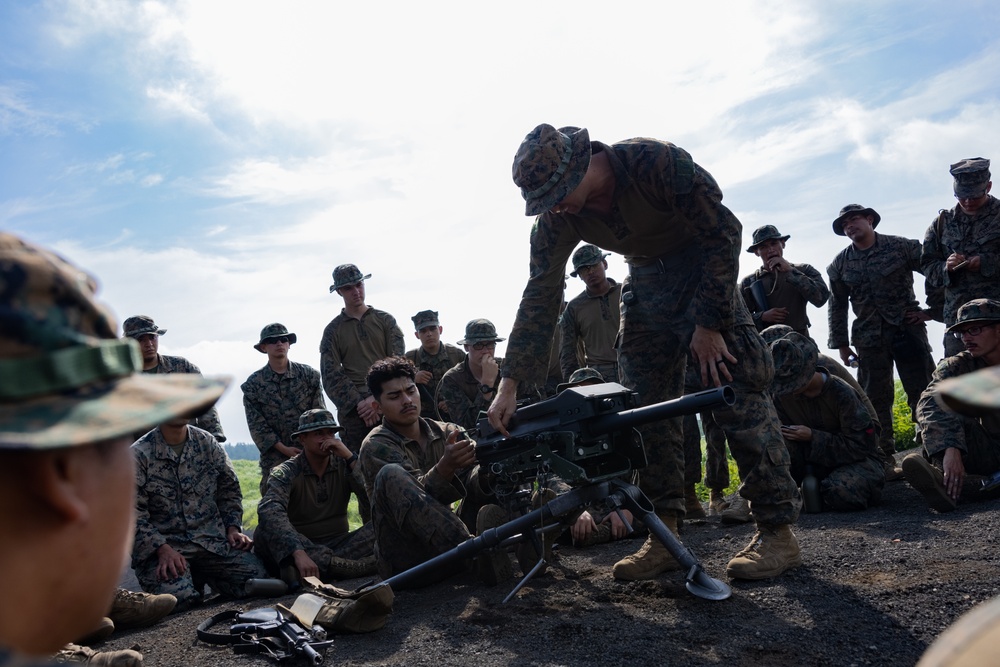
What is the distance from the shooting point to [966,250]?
7.86 meters

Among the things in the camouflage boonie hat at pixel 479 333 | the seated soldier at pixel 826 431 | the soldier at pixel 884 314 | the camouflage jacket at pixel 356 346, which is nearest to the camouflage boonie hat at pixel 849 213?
the soldier at pixel 884 314

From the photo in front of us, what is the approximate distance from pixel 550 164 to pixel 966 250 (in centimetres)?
550

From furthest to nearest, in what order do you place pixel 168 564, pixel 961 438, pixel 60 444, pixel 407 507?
pixel 168 564, pixel 961 438, pixel 407 507, pixel 60 444

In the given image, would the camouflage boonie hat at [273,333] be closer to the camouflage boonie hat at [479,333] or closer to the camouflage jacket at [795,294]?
the camouflage boonie hat at [479,333]

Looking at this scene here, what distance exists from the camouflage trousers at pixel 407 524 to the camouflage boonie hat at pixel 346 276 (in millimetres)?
4035

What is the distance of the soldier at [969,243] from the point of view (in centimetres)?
770

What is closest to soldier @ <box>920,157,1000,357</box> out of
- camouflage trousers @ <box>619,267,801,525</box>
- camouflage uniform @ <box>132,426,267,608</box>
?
camouflage trousers @ <box>619,267,801,525</box>

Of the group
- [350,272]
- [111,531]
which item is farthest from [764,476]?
[350,272]

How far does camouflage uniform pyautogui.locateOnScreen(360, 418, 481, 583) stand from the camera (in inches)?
202

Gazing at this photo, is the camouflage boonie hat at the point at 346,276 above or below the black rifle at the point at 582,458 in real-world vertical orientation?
above

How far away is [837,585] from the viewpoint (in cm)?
419

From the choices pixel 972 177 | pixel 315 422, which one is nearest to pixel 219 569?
pixel 315 422

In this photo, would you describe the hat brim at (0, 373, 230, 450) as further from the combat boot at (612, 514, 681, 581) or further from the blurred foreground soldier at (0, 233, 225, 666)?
the combat boot at (612, 514, 681, 581)

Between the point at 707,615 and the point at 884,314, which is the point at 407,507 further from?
the point at 884,314
